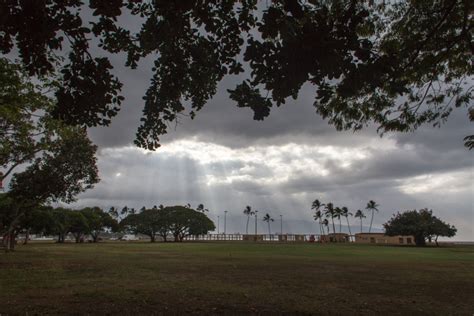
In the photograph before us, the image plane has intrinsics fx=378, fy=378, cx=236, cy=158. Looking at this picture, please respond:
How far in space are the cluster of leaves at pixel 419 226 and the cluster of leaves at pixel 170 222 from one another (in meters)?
50.9

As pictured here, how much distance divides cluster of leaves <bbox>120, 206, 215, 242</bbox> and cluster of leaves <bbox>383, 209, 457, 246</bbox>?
2005 inches

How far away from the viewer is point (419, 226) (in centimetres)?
7906

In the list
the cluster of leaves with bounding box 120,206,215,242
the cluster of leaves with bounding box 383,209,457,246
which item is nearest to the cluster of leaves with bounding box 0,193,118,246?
the cluster of leaves with bounding box 120,206,215,242

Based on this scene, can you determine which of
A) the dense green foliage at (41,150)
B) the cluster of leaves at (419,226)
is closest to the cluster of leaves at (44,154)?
the dense green foliage at (41,150)

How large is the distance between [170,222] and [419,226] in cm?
6441

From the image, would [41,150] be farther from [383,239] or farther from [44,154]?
[383,239]

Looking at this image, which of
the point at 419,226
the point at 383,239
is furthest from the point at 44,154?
the point at 383,239

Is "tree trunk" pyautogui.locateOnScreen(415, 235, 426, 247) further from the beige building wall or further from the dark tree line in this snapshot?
the dark tree line

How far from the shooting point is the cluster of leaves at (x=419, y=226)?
79.3m

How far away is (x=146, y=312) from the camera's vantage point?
813 centimetres

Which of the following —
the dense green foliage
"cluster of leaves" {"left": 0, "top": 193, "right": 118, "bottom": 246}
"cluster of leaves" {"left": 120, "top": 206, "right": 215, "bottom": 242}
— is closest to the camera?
the dense green foliage

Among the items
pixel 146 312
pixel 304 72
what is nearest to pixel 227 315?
pixel 146 312

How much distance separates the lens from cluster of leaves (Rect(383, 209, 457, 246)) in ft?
260

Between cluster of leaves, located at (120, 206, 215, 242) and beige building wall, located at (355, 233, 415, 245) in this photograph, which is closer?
beige building wall, located at (355, 233, 415, 245)
